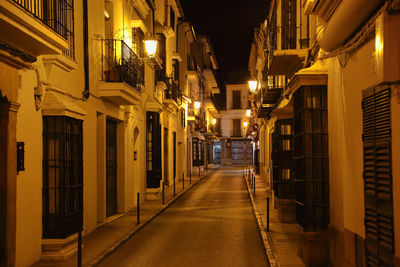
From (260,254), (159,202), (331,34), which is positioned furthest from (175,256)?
(159,202)

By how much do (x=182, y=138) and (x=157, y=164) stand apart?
42.5 ft

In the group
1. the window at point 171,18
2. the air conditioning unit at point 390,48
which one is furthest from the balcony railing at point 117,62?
the window at point 171,18

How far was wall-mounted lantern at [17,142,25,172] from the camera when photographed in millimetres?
7759

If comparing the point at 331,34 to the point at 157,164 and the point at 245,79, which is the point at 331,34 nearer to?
the point at 157,164

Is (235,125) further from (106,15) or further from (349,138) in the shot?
(349,138)

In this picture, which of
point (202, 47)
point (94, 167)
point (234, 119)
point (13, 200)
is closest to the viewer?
point (13, 200)

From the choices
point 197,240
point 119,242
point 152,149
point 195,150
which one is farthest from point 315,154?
point 195,150

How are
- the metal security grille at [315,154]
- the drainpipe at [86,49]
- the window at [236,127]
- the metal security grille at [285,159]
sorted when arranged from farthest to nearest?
the window at [236,127], the metal security grille at [285,159], the drainpipe at [86,49], the metal security grille at [315,154]

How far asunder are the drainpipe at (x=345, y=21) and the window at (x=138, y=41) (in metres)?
10.7

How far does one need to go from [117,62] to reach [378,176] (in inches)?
394

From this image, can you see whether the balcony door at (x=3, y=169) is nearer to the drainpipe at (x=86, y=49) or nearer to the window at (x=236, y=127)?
the drainpipe at (x=86, y=49)

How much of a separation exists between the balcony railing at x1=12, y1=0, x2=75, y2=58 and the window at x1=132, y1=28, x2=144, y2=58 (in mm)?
5995

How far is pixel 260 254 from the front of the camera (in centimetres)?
955

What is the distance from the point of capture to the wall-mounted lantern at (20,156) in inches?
305
